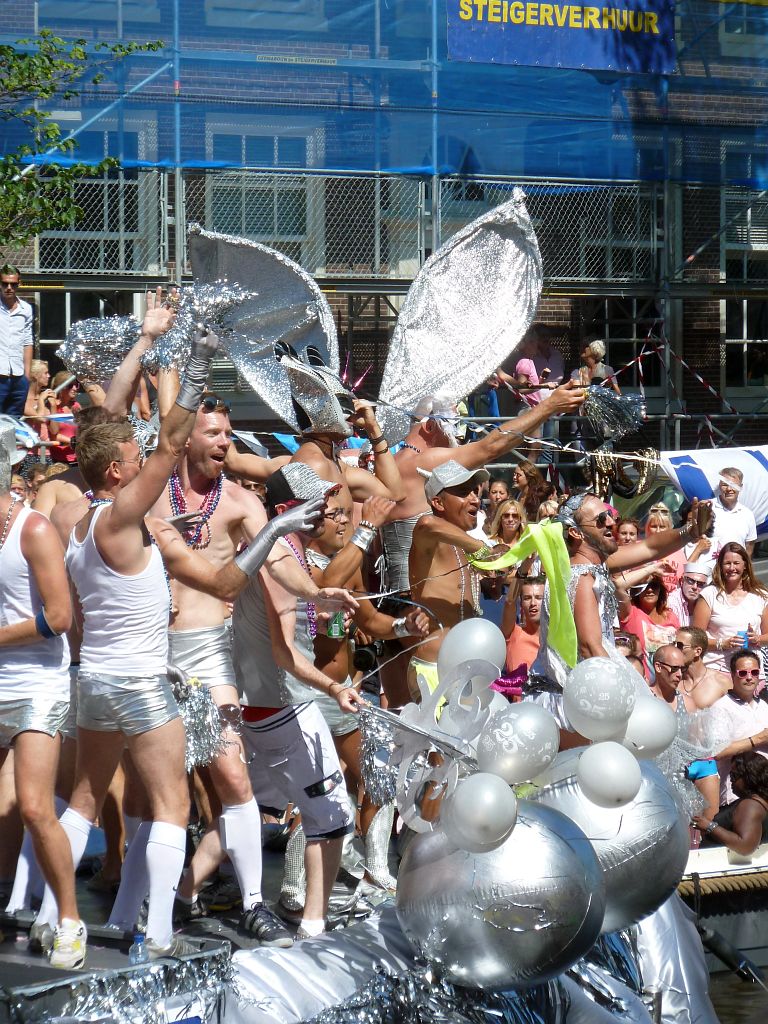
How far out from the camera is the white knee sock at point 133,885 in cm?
493

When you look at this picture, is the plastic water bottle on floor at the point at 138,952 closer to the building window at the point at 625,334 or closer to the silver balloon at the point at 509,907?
the silver balloon at the point at 509,907

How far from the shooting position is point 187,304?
509cm

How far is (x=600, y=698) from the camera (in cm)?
493

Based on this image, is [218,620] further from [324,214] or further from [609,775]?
[324,214]

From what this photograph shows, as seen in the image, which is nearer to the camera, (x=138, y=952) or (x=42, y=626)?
(x=138, y=952)

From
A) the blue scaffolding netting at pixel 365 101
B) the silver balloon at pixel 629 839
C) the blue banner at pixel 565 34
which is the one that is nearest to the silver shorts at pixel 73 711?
the silver balloon at pixel 629 839

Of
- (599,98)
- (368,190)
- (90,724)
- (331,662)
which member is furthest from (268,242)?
(90,724)

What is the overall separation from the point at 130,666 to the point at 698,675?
3.45 m

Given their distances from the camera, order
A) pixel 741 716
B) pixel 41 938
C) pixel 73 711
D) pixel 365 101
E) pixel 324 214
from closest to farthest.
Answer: pixel 41 938 < pixel 73 711 < pixel 741 716 < pixel 365 101 < pixel 324 214

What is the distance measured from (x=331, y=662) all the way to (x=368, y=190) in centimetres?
818

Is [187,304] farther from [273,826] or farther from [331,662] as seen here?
[273,826]

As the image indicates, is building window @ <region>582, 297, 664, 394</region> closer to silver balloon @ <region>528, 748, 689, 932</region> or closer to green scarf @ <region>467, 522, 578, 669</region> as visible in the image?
green scarf @ <region>467, 522, 578, 669</region>

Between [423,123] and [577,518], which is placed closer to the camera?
[577,518]

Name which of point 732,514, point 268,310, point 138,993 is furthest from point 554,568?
point 732,514
